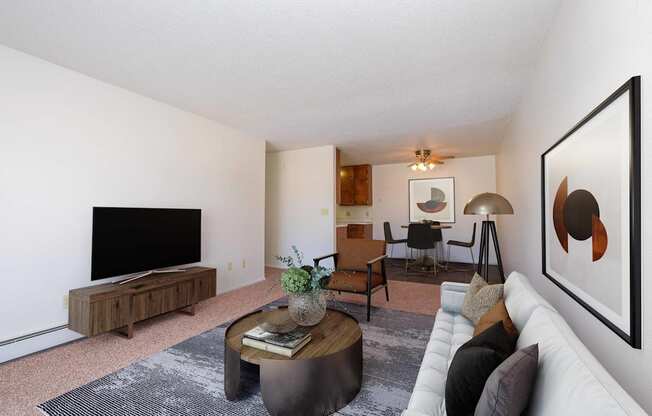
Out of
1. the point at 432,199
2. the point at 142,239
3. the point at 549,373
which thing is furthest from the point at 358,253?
the point at 432,199

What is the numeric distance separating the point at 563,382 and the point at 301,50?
2432 mm

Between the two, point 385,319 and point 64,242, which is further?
point 385,319

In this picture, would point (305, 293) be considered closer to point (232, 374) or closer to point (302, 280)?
point (302, 280)

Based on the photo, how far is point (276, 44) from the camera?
221cm

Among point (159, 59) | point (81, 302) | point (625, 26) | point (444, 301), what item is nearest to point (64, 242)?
point (81, 302)

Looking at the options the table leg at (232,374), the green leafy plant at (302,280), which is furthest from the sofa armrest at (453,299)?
the table leg at (232,374)

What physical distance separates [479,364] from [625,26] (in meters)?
1.35

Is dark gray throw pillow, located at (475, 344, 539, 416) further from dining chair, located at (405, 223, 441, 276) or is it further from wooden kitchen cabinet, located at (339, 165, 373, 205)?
wooden kitchen cabinet, located at (339, 165, 373, 205)

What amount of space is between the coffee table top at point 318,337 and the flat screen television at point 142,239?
5.06 feet

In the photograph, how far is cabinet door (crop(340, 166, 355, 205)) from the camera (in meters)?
7.22

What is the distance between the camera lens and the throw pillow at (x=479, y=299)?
1.94 metres

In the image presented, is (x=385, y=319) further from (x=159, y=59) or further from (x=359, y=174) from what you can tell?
(x=359, y=174)

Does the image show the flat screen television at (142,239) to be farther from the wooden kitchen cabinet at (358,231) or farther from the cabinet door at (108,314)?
the wooden kitchen cabinet at (358,231)

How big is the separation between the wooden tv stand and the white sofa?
8.32ft
